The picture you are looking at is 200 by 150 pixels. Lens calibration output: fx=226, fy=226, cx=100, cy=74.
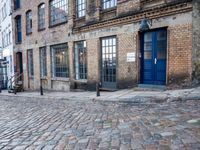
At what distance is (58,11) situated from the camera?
17141 millimetres

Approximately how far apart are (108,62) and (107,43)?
1106mm

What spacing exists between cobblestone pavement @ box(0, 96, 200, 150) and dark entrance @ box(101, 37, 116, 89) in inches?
216

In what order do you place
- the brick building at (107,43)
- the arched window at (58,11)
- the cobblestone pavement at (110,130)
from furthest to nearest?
the arched window at (58,11), the brick building at (107,43), the cobblestone pavement at (110,130)

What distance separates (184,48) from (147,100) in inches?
113

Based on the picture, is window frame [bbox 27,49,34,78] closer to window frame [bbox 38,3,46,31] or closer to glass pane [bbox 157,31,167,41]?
window frame [bbox 38,3,46,31]

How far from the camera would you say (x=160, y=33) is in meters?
10.6

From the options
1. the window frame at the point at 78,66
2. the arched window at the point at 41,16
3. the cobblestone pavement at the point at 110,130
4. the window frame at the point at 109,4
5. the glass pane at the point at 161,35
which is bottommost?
the cobblestone pavement at the point at 110,130

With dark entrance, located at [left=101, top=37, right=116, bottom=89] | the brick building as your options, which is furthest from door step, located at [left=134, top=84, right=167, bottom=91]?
dark entrance, located at [left=101, top=37, right=116, bottom=89]

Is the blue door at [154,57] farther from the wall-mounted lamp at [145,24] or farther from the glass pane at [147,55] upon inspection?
the wall-mounted lamp at [145,24]

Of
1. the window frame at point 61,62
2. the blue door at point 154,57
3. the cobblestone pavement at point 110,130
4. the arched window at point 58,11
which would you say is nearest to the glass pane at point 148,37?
the blue door at point 154,57

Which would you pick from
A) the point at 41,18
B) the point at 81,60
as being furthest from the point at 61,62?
the point at 41,18

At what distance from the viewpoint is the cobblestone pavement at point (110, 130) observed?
445 cm

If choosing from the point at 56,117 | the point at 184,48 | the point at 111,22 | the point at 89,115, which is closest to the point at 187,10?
the point at 184,48

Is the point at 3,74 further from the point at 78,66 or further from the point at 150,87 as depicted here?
the point at 150,87
